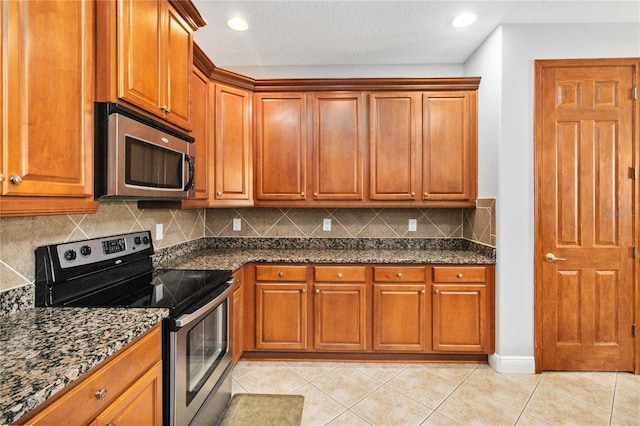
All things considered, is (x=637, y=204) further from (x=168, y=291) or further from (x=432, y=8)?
(x=168, y=291)

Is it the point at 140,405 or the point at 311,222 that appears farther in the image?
the point at 311,222

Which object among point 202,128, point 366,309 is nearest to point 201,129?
point 202,128

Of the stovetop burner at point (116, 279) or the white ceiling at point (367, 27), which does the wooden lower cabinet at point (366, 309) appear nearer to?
the stovetop burner at point (116, 279)

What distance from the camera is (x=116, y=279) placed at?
69.3 inches

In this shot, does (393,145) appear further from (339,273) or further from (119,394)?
(119,394)

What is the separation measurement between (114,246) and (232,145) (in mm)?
1336

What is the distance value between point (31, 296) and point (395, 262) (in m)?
2.25

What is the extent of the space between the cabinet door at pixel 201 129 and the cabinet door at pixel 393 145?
1421 millimetres

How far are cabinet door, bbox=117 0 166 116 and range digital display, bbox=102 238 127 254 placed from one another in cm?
79

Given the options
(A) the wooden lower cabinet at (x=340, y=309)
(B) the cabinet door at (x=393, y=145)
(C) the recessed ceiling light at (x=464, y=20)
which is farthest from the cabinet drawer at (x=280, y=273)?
(C) the recessed ceiling light at (x=464, y=20)

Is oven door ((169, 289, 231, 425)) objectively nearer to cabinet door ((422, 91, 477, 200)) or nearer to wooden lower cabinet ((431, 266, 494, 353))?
wooden lower cabinet ((431, 266, 494, 353))

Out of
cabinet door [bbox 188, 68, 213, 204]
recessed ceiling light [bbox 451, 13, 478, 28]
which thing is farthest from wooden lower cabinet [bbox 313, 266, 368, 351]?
recessed ceiling light [bbox 451, 13, 478, 28]

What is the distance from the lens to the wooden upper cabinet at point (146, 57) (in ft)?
4.19

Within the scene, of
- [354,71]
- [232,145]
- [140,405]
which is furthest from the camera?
[354,71]
